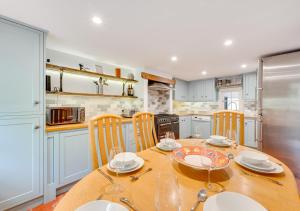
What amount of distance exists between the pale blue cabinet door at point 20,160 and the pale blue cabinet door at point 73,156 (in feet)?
0.76

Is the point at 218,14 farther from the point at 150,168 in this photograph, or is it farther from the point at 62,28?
the point at 62,28

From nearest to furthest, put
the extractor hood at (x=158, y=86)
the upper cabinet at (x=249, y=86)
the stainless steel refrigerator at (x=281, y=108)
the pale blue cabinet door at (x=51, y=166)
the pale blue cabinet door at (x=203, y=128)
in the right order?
the pale blue cabinet door at (x=51, y=166), the stainless steel refrigerator at (x=281, y=108), the extractor hood at (x=158, y=86), the upper cabinet at (x=249, y=86), the pale blue cabinet door at (x=203, y=128)

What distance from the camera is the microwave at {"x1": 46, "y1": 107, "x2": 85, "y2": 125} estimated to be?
196 centimetres

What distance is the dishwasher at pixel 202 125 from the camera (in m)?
4.32

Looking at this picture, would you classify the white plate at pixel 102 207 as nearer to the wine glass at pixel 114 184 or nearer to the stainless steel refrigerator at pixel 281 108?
the wine glass at pixel 114 184

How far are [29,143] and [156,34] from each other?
2058 millimetres

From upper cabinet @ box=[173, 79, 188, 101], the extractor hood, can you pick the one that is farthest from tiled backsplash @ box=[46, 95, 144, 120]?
upper cabinet @ box=[173, 79, 188, 101]

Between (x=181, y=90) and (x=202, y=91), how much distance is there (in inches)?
28.6

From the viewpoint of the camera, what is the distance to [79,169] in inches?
80.7

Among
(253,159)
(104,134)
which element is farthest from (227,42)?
(104,134)

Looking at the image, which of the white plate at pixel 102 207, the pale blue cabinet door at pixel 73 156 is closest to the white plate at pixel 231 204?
the white plate at pixel 102 207

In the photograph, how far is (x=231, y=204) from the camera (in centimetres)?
57

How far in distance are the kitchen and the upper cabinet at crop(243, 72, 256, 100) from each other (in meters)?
0.02

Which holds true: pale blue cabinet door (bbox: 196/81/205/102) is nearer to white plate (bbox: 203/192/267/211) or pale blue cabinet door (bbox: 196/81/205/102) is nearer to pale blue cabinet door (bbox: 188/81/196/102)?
pale blue cabinet door (bbox: 188/81/196/102)
